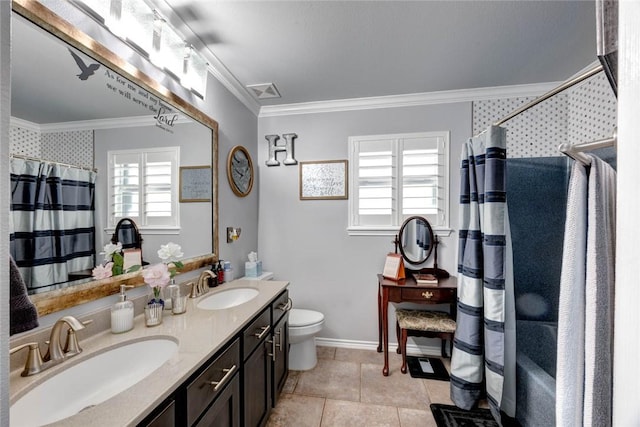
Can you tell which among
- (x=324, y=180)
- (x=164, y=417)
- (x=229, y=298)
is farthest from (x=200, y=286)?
(x=324, y=180)

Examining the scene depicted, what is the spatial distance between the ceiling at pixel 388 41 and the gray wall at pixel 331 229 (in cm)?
32

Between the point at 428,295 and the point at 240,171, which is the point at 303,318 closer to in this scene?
the point at 428,295

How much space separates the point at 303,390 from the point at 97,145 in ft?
6.59

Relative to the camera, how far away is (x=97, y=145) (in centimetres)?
115

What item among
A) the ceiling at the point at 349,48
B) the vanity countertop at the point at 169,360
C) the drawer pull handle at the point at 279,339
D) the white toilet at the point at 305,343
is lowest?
the white toilet at the point at 305,343

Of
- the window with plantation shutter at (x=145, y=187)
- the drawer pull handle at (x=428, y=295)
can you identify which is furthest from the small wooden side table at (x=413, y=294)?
the window with plantation shutter at (x=145, y=187)

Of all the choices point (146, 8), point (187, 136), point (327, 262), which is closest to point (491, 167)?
point (327, 262)

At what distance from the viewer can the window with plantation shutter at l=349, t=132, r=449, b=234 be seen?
248 centimetres

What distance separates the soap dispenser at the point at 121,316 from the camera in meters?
1.10

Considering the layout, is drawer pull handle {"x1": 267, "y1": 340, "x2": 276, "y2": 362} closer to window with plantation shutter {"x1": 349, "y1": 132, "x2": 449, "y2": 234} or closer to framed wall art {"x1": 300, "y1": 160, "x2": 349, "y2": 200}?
window with plantation shutter {"x1": 349, "y1": 132, "x2": 449, "y2": 234}

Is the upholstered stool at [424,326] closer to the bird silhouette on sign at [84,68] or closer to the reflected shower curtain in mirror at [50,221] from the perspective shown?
the reflected shower curtain in mirror at [50,221]

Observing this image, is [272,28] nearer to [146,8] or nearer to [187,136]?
[146,8]

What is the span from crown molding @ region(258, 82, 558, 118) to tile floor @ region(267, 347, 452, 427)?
94.5 inches

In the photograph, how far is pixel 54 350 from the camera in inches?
34.4
